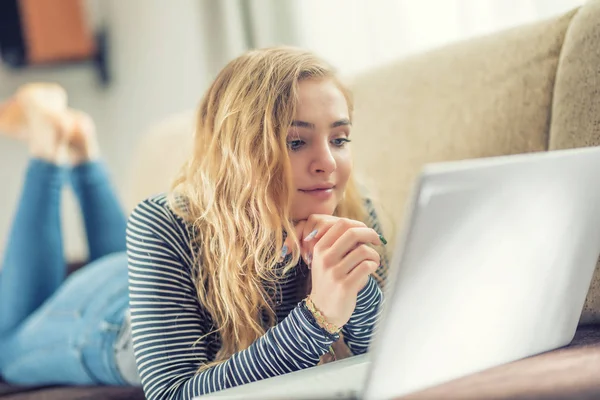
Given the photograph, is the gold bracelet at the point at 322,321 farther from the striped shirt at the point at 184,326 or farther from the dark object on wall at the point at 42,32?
the dark object on wall at the point at 42,32

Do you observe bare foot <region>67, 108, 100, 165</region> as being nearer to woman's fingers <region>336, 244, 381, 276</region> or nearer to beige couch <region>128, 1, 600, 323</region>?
beige couch <region>128, 1, 600, 323</region>

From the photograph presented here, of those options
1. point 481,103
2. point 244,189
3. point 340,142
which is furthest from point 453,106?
point 244,189

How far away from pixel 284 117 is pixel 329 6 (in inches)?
Answer: 48.5

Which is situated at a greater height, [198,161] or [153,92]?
[198,161]

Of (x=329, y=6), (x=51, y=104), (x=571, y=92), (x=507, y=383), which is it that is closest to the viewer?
(x=507, y=383)

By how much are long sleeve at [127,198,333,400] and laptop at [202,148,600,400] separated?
0.04m

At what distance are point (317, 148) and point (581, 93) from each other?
0.39m

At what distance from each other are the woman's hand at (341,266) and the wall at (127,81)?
1.96 m

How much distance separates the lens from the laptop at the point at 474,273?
530 millimetres

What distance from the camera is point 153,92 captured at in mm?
2814

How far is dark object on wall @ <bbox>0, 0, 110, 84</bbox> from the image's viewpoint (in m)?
2.77

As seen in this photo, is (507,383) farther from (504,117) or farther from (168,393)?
(504,117)

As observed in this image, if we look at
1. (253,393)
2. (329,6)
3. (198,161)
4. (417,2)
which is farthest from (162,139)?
(253,393)

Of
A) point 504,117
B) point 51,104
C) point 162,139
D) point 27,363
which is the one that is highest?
point 504,117
